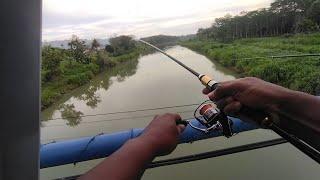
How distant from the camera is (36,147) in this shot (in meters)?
0.42

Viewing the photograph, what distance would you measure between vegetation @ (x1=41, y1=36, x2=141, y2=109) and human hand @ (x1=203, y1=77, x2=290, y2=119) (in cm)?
1058

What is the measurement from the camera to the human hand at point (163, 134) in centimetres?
59

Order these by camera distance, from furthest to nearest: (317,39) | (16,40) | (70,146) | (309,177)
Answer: (317,39) < (309,177) < (70,146) < (16,40)

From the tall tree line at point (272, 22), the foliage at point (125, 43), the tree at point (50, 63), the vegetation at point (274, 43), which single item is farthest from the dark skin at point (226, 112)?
the tall tree line at point (272, 22)

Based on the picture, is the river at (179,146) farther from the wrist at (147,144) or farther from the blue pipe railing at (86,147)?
the wrist at (147,144)

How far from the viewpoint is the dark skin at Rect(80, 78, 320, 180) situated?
50 centimetres

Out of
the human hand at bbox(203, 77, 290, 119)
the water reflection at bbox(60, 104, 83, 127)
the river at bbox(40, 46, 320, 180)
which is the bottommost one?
the water reflection at bbox(60, 104, 83, 127)

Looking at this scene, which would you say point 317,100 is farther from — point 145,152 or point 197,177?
point 197,177

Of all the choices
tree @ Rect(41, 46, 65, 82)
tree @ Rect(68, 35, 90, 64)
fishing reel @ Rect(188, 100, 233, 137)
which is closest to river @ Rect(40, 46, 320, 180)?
fishing reel @ Rect(188, 100, 233, 137)

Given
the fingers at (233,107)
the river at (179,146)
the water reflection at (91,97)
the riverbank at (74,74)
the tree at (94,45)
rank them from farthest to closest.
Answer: the tree at (94,45), the riverbank at (74,74), the water reflection at (91,97), the river at (179,146), the fingers at (233,107)

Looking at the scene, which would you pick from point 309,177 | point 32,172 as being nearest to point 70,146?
point 32,172

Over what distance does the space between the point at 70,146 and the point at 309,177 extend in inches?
180

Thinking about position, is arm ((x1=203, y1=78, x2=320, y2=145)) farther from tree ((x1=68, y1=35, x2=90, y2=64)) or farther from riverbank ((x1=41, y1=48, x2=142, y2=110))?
Result: tree ((x1=68, y1=35, x2=90, y2=64))

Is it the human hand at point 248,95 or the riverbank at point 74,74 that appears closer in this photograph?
the human hand at point 248,95
